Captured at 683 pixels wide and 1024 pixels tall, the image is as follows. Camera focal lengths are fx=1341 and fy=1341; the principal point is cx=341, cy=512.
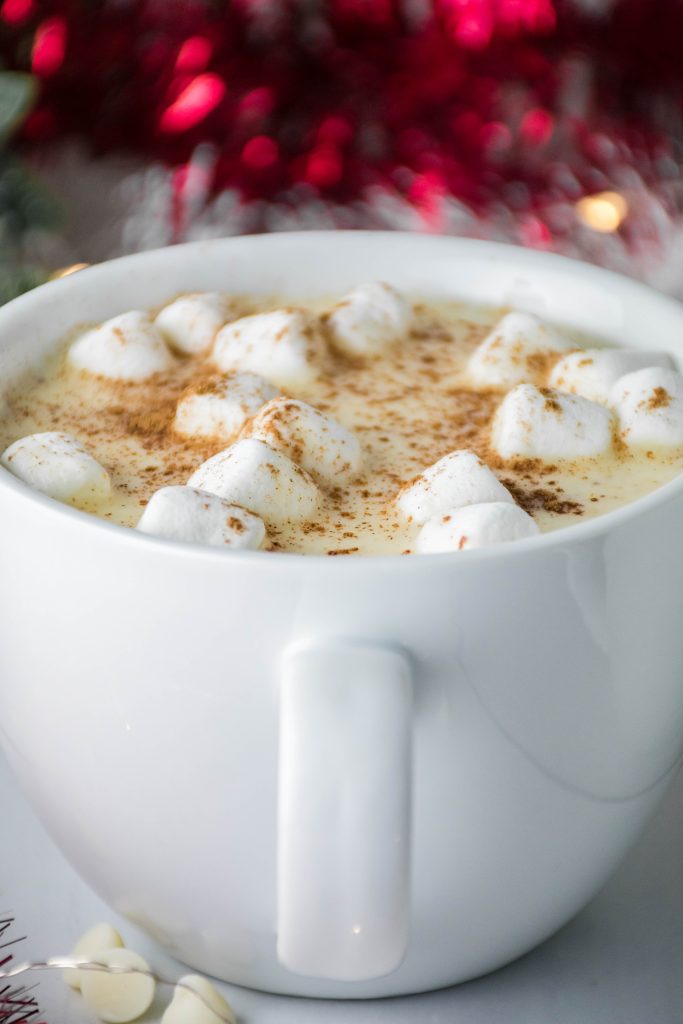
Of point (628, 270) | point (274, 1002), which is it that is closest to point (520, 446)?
point (274, 1002)

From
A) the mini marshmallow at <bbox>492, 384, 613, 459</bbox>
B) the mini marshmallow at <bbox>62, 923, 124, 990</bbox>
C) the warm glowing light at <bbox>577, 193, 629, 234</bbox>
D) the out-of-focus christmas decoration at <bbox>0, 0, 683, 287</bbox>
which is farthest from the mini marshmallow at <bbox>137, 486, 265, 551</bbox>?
the warm glowing light at <bbox>577, 193, 629, 234</bbox>

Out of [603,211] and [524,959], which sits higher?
[603,211]

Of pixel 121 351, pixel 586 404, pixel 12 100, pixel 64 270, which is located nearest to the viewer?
pixel 586 404

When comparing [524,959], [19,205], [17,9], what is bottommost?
[524,959]

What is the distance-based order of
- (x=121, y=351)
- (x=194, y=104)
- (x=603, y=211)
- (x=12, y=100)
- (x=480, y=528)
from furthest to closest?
(x=603, y=211)
(x=194, y=104)
(x=12, y=100)
(x=121, y=351)
(x=480, y=528)

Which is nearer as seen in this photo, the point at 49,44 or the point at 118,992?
the point at 118,992

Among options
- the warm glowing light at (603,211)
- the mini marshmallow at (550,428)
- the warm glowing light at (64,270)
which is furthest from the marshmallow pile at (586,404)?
the warm glowing light at (603,211)

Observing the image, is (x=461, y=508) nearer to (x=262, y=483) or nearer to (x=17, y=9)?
(x=262, y=483)

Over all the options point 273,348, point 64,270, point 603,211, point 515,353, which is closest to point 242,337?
point 273,348
